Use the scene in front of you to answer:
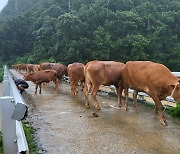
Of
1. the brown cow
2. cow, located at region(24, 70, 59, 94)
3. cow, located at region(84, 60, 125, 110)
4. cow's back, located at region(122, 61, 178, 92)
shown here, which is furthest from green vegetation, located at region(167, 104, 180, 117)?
cow, located at region(24, 70, 59, 94)

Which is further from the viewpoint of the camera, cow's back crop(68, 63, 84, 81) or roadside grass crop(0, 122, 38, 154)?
cow's back crop(68, 63, 84, 81)

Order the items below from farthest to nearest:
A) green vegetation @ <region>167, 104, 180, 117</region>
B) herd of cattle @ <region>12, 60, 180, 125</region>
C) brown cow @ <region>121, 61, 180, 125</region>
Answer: green vegetation @ <region>167, 104, 180, 117</region> < herd of cattle @ <region>12, 60, 180, 125</region> < brown cow @ <region>121, 61, 180, 125</region>

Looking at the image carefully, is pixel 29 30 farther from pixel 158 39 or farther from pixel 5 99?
pixel 5 99

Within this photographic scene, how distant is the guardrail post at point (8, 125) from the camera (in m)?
2.89

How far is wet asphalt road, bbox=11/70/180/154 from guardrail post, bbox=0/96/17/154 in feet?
7.19

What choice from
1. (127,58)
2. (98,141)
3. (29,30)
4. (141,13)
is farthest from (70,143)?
(29,30)

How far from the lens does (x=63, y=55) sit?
1483 inches

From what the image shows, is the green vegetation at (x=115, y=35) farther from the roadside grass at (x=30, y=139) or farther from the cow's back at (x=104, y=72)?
the roadside grass at (x=30, y=139)

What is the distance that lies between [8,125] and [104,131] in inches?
149

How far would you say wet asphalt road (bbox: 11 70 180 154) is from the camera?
5318mm

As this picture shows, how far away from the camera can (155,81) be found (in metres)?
7.53

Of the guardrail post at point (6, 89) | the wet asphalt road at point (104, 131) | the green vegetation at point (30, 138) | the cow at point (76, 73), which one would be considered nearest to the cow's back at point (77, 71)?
the cow at point (76, 73)

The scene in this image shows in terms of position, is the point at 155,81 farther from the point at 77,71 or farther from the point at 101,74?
the point at 77,71

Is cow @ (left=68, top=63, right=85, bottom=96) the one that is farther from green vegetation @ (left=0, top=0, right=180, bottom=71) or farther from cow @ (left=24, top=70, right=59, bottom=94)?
green vegetation @ (left=0, top=0, right=180, bottom=71)
